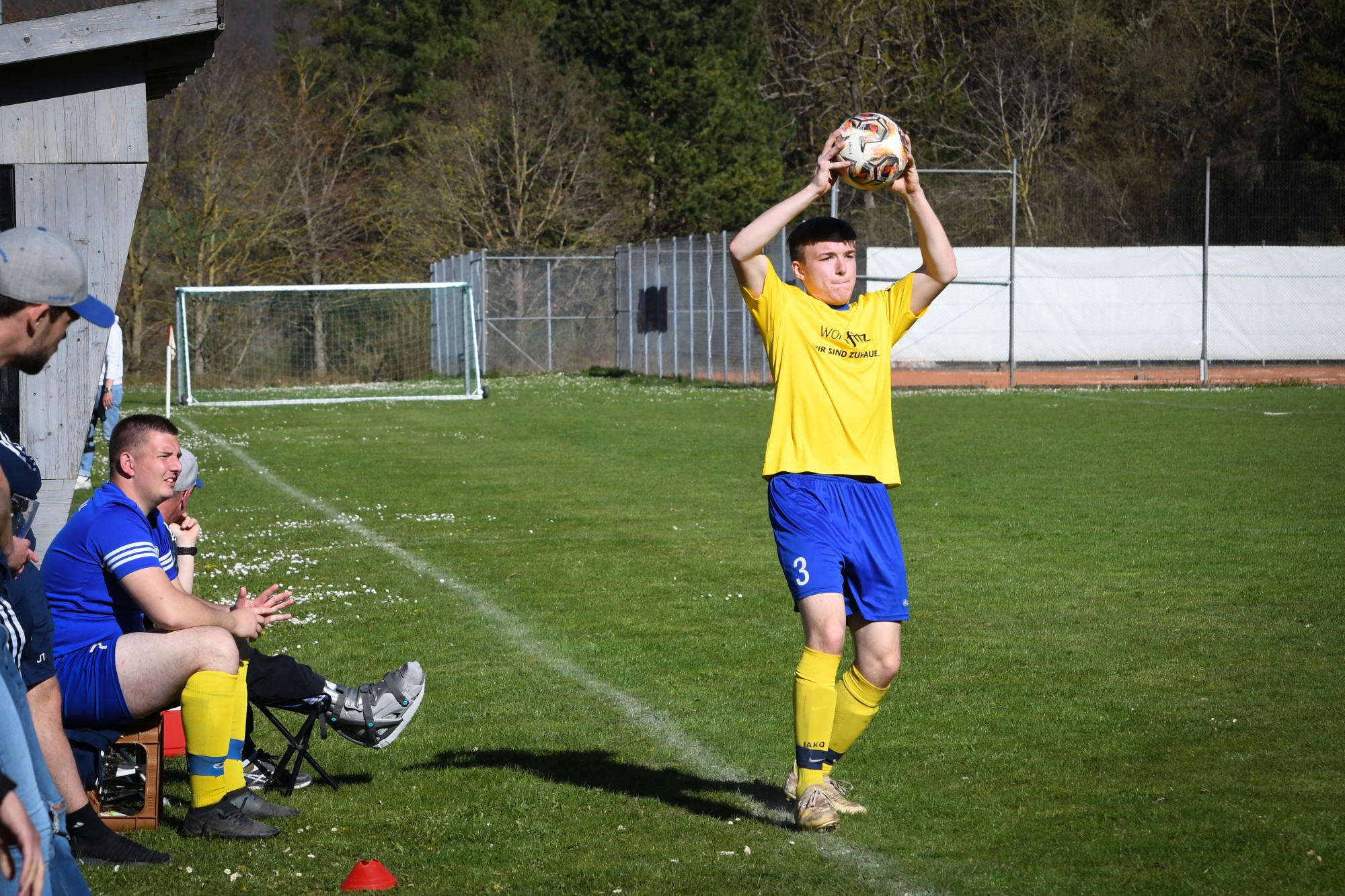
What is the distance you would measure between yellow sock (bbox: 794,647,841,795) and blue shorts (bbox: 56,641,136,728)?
7.73 feet

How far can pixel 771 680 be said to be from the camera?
24.1ft

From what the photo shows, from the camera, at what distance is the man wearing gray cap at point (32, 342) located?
3.00 m

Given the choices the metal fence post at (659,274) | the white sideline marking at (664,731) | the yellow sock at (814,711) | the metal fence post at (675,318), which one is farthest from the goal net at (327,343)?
the yellow sock at (814,711)

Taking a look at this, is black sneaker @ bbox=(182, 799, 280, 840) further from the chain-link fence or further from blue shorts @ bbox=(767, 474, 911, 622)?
the chain-link fence

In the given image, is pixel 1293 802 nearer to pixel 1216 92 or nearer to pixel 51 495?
pixel 51 495

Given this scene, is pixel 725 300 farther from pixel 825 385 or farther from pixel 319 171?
pixel 825 385

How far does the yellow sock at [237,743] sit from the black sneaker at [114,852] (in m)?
0.38

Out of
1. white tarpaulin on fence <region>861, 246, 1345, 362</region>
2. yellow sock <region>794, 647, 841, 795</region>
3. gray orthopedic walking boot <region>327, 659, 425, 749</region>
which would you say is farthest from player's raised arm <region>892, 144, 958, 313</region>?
white tarpaulin on fence <region>861, 246, 1345, 362</region>

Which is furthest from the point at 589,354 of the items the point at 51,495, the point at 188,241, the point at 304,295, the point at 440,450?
the point at 51,495

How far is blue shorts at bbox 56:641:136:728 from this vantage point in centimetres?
503

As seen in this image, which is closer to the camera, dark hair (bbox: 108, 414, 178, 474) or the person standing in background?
dark hair (bbox: 108, 414, 178, 474)

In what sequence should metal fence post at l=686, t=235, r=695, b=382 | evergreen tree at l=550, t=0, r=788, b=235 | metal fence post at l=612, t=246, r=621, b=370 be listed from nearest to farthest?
metal fence post at l=686, t=235, r=695, b=382
metal fence post at l=612, t=246, r=621, b=370
evergreen tree at l=550, t=0, r=788, b=235

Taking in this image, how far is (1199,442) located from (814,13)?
35.7 meters

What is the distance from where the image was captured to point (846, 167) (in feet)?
17.9
